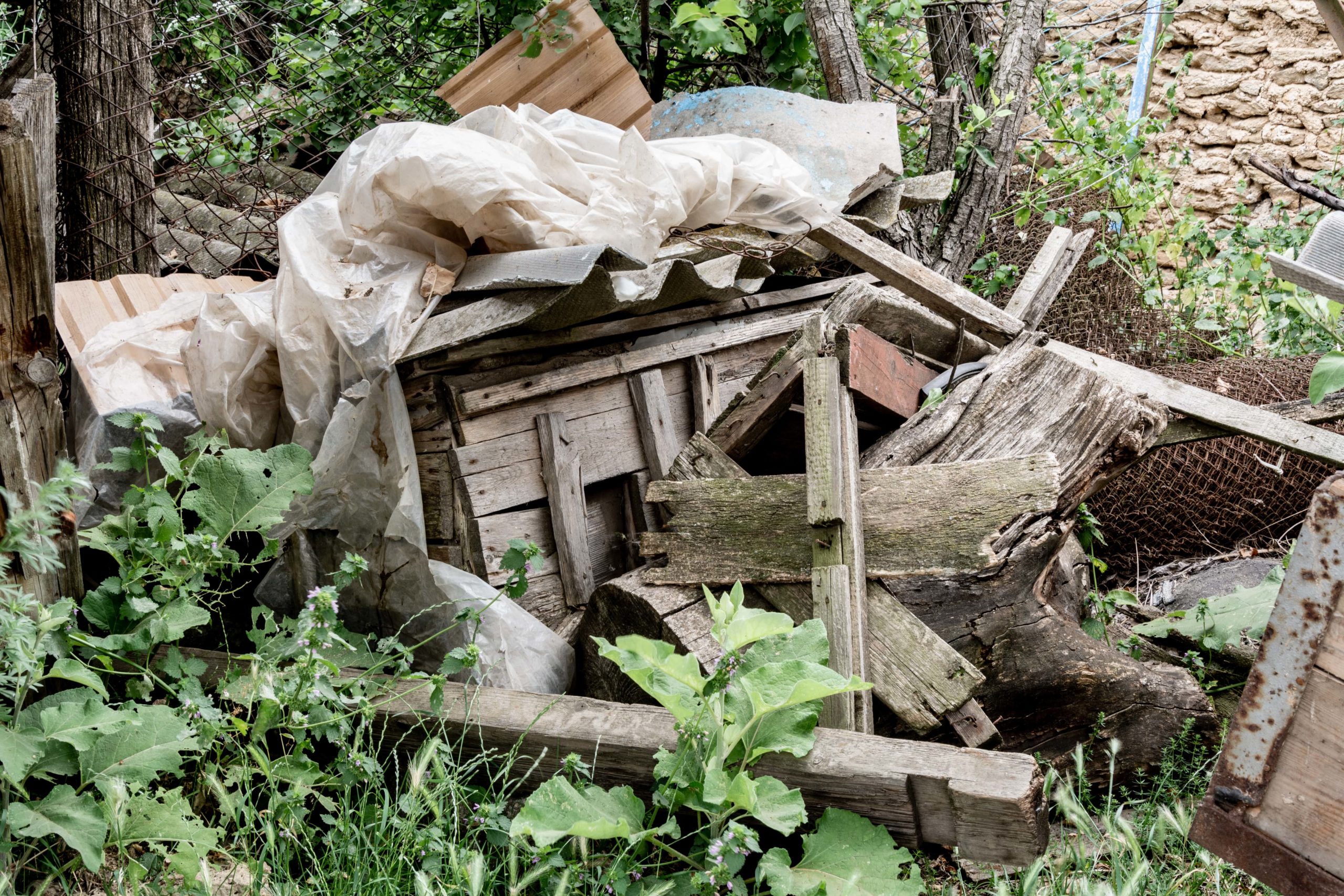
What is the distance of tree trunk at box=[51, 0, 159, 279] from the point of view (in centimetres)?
409

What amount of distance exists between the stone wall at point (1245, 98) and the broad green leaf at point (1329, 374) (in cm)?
578

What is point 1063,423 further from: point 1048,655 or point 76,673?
point 76,673

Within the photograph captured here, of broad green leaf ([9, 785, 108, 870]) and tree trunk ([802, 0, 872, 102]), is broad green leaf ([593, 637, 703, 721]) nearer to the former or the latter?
broad green leaf ([9, 785, 108, 870])

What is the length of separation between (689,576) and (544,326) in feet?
3.11

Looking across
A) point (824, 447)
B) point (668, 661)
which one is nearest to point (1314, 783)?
point (668, 661)

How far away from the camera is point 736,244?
3.80m

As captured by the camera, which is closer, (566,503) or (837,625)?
(837,625)

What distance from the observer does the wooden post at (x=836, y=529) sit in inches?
108

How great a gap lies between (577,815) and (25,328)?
1660 mm

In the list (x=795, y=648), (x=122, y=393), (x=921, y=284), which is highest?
(x=122, y=393)

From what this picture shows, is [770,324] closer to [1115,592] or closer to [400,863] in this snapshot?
[1115,592]

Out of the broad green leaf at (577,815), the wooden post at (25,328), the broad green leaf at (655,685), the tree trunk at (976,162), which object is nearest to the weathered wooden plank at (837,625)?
the broad green leaf at (655,685)

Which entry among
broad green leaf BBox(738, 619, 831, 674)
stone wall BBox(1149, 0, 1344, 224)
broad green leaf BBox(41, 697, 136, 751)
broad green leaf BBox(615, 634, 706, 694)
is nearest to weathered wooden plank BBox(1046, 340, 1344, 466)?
broad green leaf BBox(738, 619, 831, 674)

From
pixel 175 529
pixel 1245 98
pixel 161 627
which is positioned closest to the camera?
pixel 161 627
